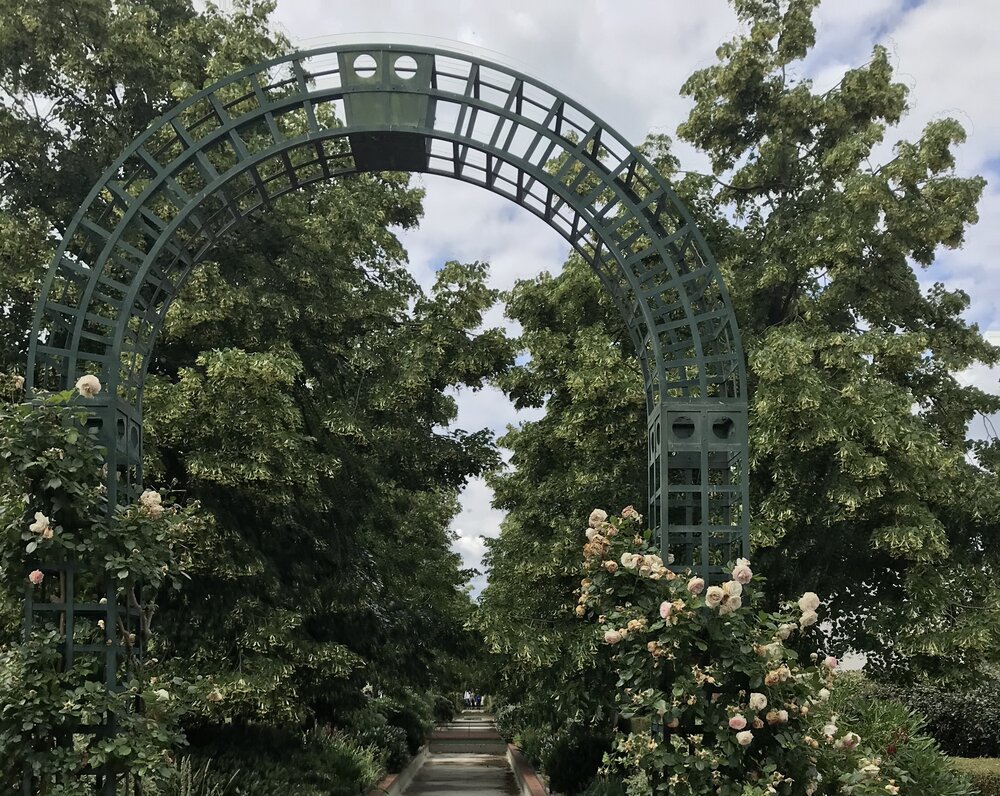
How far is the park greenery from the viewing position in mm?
11719

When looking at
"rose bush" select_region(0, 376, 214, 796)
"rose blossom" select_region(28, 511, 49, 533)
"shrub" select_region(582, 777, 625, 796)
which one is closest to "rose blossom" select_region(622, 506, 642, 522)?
"rose bush" select_region(0, 376, 214, 796)

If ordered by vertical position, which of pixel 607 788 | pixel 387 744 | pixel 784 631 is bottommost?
pixel 607 788

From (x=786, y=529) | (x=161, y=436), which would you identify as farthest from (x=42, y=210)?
(x=786, y=529)

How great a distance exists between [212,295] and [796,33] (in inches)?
344

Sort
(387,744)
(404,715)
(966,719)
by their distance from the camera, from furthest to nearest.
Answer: (404,715) → (387,744) → (966,719)

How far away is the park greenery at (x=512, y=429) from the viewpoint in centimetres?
1172

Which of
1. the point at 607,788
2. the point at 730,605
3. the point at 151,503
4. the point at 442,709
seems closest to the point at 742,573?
the point at 730,605

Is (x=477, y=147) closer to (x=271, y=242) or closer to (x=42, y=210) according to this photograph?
(x=271, y=242)

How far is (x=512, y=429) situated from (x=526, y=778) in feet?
16.9

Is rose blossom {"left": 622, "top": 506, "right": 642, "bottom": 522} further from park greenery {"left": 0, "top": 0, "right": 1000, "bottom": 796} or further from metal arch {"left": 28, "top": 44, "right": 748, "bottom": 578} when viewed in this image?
park greenery {"left": 0, "top": 0, "right": 1000, "bottom": 796}

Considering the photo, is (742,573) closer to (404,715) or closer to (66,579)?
(66,579)

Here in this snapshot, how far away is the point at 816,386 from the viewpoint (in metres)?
12.0

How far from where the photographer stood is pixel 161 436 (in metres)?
11.3

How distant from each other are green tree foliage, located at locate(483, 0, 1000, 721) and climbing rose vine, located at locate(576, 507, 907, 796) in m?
6.06
